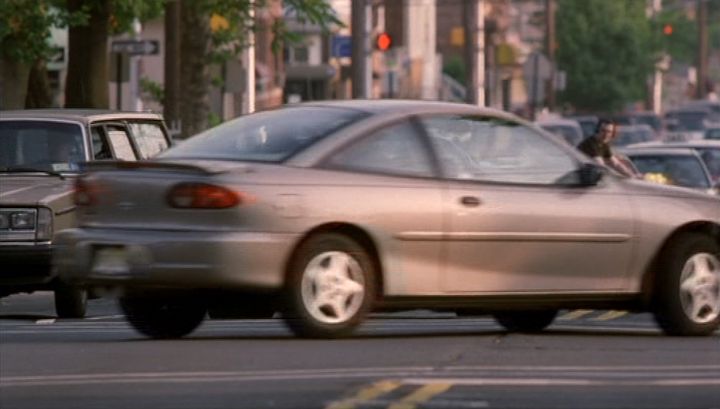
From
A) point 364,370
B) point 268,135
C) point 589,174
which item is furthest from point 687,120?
point 364,370

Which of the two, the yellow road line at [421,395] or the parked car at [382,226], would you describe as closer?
the yellow road line at [421,395]

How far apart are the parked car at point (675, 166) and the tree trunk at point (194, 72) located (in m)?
11.9

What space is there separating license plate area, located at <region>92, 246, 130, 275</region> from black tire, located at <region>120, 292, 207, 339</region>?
1.88ft

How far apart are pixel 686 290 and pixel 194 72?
26.0 m

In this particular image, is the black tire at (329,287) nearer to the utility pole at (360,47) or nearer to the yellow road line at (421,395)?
the yellow road line at (421,395)

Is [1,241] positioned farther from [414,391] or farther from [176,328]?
[414,391]

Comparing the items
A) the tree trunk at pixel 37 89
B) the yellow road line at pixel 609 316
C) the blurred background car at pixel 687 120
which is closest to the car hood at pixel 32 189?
the yellow road line at pixel 609 316

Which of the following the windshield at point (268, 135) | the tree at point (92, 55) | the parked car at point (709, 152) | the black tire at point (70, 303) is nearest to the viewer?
the windshield at point (268, 135)

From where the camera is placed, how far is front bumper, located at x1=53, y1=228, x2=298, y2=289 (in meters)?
13.2

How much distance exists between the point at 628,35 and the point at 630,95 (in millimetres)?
4019

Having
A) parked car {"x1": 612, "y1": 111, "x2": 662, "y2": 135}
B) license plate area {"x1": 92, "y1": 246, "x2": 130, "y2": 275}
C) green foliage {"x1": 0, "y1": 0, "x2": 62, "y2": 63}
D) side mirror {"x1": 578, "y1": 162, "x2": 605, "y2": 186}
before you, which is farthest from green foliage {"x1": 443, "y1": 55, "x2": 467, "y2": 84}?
license plate area {"x1": 92, "y1": 246, "x2": 130, "y2": 275}

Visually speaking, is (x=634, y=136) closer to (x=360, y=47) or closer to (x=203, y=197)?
(x=360, y=47)

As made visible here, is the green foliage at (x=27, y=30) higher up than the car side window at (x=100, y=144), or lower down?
higher up

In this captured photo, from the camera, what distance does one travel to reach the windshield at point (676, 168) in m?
29.0
